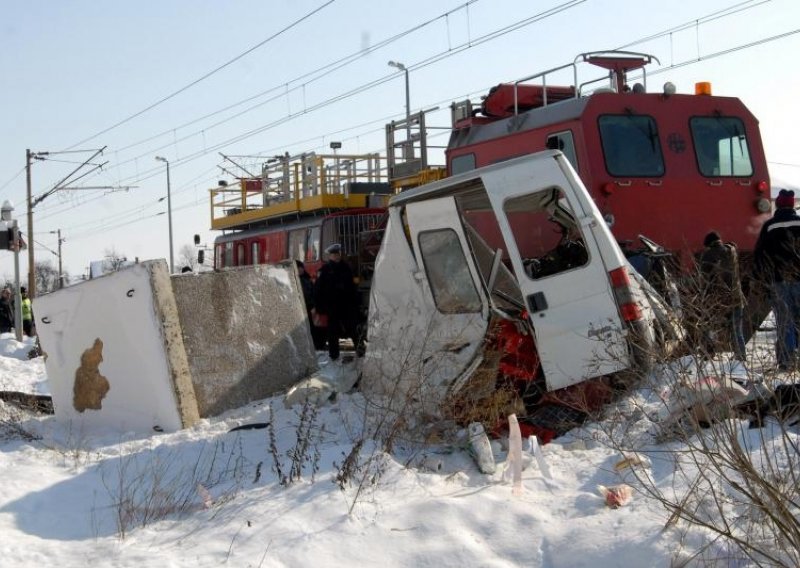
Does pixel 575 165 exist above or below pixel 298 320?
above

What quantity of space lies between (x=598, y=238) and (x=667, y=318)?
2.58 feet

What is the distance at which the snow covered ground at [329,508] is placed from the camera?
5.36 meters

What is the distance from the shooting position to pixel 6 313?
30.4 metres

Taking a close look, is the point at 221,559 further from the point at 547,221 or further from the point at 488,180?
the point at 547,221

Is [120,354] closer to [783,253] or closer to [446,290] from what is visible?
[446,290]

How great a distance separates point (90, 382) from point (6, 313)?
22.9 m

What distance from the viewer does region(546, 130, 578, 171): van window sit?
1059 cm

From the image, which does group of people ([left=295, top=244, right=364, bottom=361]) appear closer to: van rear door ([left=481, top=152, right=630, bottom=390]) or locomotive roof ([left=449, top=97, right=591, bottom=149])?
locomotive roof ([left=449, top=97, right=591, bottom=149])

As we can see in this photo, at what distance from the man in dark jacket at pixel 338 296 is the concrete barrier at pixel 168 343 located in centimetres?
96

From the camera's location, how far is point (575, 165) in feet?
34.6

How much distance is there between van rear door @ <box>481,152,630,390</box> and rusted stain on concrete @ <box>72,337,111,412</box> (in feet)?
13.8

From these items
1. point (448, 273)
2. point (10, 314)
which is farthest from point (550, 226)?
Answer: point (10, 314)

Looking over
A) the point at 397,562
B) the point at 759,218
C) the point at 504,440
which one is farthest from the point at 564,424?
the point at 759,218

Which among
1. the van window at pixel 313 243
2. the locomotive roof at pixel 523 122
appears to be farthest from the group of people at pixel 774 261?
the van window at pixel 313 243
